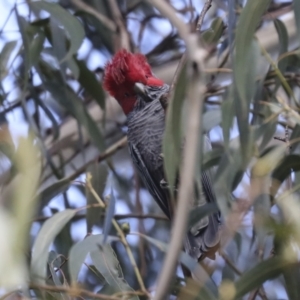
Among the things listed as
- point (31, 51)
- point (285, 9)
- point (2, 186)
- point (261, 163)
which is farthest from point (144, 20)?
point (261, 163)

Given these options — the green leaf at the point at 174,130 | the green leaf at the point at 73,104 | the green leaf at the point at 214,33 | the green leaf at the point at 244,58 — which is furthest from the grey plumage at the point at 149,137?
the green leaf at the point at 174,130

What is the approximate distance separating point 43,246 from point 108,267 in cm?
14

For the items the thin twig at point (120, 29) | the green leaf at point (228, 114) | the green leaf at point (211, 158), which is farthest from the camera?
the thin twig at point (120, 29)

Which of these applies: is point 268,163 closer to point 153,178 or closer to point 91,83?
point 153,178

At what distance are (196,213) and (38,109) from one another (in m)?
0.98

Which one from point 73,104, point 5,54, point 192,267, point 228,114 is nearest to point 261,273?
point 192,267

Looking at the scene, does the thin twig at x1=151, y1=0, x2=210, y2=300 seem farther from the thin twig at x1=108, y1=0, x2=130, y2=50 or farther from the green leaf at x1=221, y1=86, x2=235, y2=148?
the thin twig at x1=108, y1=0, x2=130, y2=50

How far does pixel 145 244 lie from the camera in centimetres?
257

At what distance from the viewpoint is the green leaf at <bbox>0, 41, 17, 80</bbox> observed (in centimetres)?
233

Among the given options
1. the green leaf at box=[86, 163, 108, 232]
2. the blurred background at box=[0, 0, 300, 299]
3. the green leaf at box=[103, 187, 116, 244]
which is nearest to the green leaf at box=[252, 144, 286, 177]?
the blurred background at box=[0, 0, 300, 299]

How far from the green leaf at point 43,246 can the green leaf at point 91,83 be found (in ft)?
2.49

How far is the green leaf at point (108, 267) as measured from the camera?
1502mm

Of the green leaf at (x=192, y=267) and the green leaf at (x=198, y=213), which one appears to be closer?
the green leaf at (x=192, y=267)

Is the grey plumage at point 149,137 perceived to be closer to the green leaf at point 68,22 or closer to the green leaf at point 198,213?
the green leaf at point 68,22
